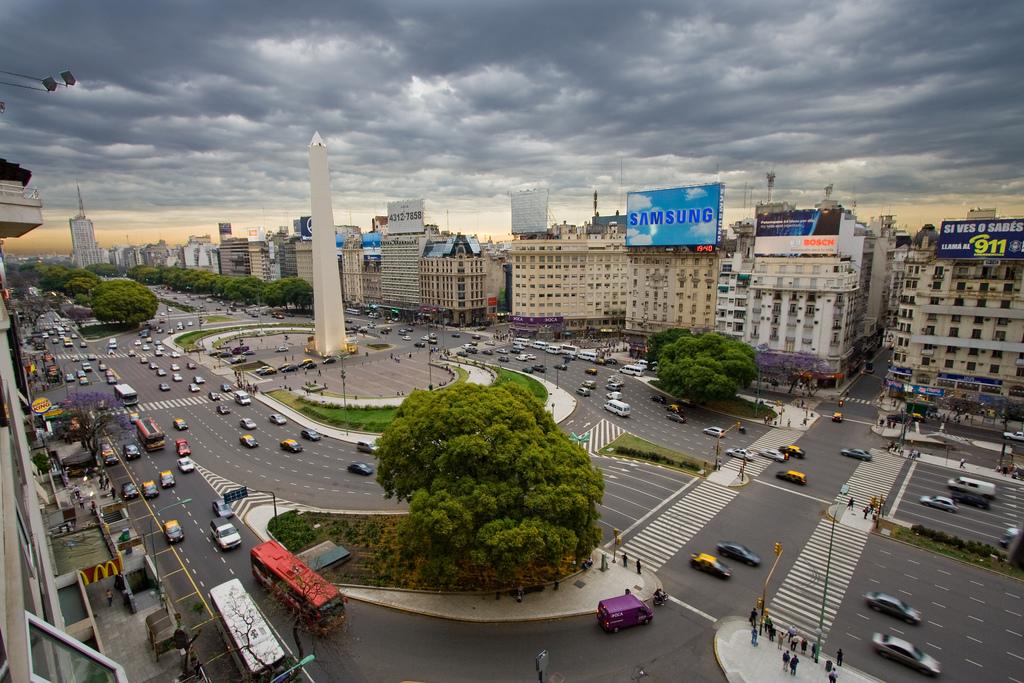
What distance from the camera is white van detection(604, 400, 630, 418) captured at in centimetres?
5647

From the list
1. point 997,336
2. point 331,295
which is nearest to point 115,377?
point 331,295

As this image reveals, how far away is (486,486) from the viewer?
2528cm

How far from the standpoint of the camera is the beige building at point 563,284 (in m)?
102

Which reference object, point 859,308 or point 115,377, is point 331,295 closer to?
point 115,377

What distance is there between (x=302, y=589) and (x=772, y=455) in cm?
3978

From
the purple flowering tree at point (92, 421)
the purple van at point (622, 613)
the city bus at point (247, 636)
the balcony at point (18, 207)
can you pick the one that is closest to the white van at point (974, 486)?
the purple van at point (622, 613)

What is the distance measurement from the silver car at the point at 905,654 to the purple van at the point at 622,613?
10.1 meters

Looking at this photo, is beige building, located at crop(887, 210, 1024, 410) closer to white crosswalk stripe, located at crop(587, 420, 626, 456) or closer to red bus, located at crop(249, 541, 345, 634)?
white crosswalk stripe, located at crop(587, 420, 626, 456)

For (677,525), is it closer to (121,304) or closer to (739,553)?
(739,553)

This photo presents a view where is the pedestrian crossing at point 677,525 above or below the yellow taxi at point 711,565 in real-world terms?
below

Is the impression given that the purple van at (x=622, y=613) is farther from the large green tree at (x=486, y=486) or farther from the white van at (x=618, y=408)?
the white van at (x=618, y=408)

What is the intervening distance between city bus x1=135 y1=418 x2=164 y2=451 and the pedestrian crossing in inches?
1692

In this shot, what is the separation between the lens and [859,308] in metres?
76.7

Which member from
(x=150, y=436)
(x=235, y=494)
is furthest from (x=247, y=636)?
(x=150, y=436)
